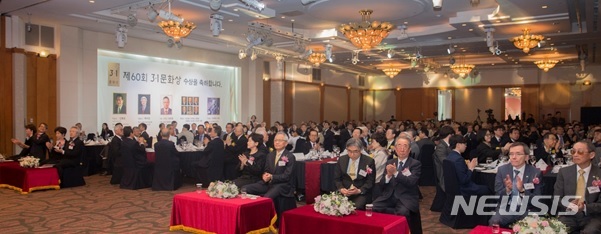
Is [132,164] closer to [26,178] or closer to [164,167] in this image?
[164,167]

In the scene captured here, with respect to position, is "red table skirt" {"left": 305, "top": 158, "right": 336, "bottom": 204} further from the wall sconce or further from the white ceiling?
the wall sconce

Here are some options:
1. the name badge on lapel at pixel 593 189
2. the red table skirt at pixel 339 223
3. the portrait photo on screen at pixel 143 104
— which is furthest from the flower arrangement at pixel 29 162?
the name badge on lapel at pixel 593 189

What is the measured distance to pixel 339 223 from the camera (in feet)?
13.1

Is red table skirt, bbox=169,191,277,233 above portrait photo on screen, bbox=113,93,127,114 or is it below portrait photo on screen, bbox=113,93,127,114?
below

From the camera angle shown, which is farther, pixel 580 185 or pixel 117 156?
pixel 117 156

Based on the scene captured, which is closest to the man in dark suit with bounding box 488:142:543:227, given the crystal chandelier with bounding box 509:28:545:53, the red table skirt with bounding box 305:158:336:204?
the red table skirt with bounding box 305:158:336:204

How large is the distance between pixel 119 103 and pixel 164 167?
5857 mm

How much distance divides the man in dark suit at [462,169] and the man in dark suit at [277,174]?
2009 mm

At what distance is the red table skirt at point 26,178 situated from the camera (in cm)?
851

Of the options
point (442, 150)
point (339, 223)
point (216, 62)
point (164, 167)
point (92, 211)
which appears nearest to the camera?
point (339, 223)

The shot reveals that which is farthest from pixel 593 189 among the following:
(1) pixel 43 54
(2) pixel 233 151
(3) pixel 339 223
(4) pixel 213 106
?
(4) pixel 213 106

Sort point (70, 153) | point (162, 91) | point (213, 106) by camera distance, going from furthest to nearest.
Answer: point (213, 106) → point (162, 91) → point (70, 153)

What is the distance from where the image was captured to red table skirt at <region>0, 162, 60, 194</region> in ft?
27.9

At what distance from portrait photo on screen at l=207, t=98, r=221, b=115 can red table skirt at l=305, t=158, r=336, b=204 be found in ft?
31.5
